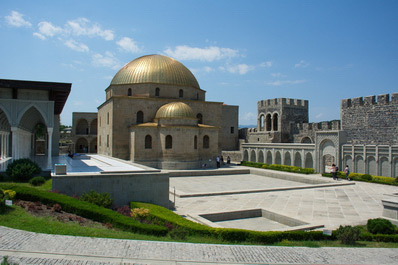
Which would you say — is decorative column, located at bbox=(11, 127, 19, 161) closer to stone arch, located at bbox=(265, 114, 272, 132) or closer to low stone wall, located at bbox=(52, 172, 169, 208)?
low stone wall, located at bbox=(52, 172, 169, 208)

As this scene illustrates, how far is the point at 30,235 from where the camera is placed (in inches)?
307

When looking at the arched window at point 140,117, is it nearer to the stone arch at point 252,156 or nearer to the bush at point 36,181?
the stone arch at point 252,156

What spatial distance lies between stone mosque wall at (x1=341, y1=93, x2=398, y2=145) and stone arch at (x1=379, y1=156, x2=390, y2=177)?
2990 millimetres

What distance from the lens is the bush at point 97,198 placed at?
38.7 ft

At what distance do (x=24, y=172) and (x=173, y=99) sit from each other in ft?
65.1

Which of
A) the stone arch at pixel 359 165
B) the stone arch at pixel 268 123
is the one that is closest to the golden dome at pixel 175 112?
the stone arch at pixel 359 165

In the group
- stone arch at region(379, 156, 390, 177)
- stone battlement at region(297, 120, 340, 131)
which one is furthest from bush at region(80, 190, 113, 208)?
stone battlement at region(297, 120, 340, 131)

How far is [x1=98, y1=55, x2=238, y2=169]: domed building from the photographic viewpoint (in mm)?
28625

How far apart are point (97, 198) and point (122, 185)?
5.57 ft

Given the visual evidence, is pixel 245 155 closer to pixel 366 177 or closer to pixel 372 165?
pixel 372 165

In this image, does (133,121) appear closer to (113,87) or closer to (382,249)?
(113,87)

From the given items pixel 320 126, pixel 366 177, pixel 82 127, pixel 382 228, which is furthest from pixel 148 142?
pixel 82 127

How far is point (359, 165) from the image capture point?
76.1 ft

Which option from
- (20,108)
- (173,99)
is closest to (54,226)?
(20,108)
